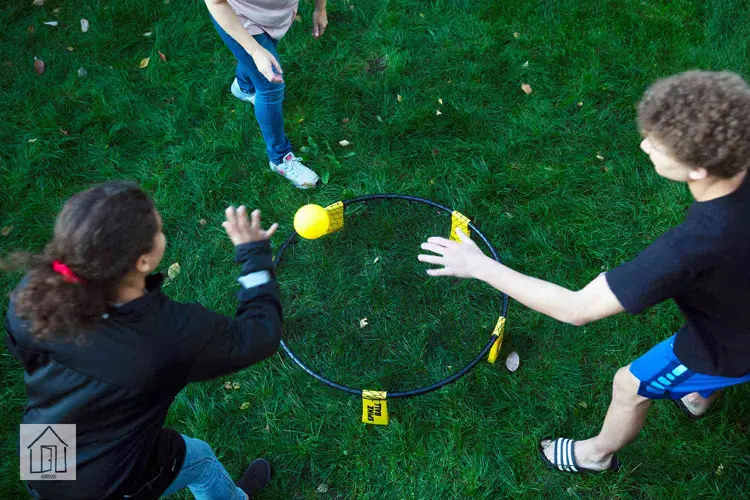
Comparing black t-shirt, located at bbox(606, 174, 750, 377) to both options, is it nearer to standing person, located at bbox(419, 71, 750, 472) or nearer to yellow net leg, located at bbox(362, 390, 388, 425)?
standing person, located at bbox(419, 71, 750, 472)

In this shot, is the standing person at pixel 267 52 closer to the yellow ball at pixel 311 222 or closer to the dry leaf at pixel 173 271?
the yellow ball at pixel 311 222

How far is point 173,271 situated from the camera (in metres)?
3.91

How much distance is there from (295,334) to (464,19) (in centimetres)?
309

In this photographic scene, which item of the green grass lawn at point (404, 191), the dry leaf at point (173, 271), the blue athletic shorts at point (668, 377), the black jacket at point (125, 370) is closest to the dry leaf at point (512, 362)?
the green grass lawn at point (404, 191)

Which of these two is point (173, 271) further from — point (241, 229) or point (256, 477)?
point (241, 229)

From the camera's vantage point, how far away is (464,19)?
510cm

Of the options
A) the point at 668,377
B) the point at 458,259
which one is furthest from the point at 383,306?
the point at 668,377

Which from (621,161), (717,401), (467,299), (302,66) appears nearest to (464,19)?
(302,66)

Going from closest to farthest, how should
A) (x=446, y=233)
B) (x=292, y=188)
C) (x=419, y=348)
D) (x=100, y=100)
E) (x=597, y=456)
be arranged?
(x=597, y=456) → (x=419, y=348) → (x=446, y=233) → (x=292, y=188) → (x=100, y=100)

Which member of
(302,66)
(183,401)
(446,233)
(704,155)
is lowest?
(183,401)

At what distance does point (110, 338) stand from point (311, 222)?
184 cm

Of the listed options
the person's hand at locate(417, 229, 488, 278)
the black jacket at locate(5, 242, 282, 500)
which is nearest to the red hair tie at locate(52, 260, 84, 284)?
the black jacket at locate(5, 242, 282, 500)

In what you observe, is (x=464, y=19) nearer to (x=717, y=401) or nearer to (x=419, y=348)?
(x=419, y=348)

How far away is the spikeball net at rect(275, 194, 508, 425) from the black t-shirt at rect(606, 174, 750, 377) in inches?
52.5
